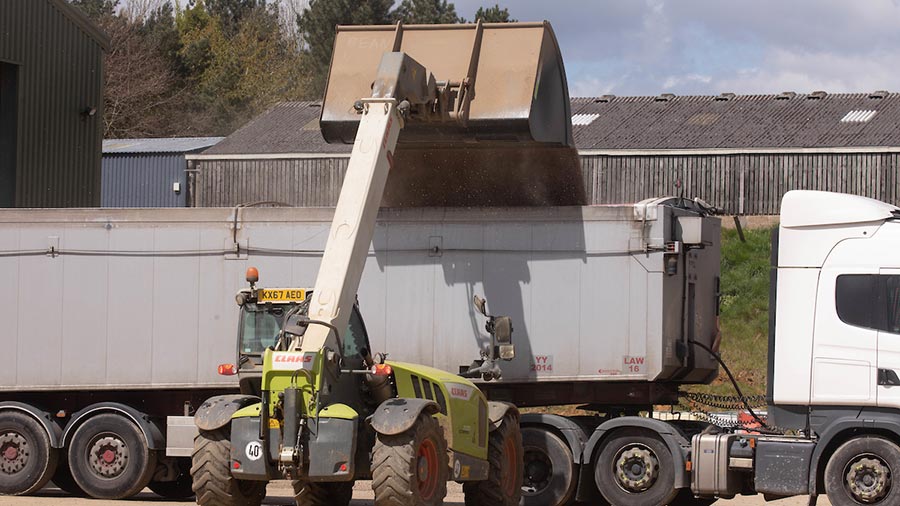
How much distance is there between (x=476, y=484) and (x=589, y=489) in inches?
83.0

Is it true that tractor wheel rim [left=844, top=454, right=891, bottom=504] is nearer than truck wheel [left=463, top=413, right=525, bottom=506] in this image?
Yes

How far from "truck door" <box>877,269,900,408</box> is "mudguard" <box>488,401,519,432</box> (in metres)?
3.92

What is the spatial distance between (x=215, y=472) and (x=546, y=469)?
4774 mm

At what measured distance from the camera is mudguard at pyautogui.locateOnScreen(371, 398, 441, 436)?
12.0 metres

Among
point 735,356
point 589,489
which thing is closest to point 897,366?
point 589,489

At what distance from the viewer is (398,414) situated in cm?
1218

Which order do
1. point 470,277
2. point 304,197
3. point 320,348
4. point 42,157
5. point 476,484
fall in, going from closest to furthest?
point 320,348, point 476,484, point 470,277, point 42,157, point 304,197

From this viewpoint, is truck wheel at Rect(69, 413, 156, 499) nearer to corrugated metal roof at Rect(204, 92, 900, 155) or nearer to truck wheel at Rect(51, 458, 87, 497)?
truck wheel at Rect(51, 458, 87, 497)

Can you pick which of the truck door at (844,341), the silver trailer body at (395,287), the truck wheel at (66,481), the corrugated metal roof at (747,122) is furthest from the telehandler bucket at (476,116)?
the corrugated metal roof at (747,122)

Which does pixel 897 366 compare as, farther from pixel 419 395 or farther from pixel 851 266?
pixel 419 395

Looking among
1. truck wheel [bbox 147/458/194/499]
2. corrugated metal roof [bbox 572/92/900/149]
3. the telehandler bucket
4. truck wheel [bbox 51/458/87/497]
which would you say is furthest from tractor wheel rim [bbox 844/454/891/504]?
corrugated metal roof [bbox 572/92/900/149]

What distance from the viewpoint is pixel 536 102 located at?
53.5ft

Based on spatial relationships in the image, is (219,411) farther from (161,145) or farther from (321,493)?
(161,145)

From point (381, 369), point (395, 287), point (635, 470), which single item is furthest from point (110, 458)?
point (635, 470)
